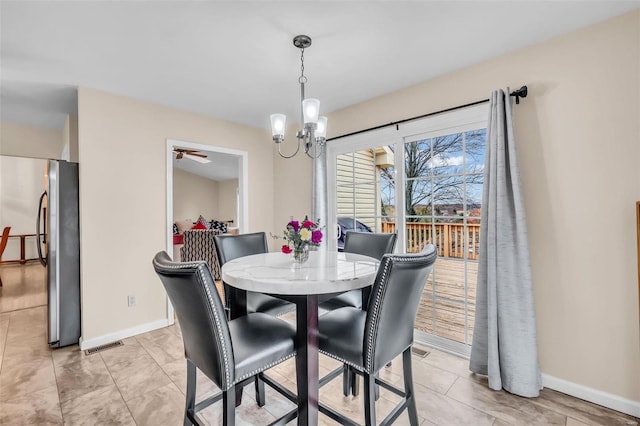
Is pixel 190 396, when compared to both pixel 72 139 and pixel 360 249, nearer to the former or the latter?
pixel 360 249

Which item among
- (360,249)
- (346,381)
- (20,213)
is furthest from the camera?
(20,213)

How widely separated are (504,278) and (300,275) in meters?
1.50

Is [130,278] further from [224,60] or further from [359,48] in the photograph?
[359,48]

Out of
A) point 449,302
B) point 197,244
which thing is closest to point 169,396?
point 449,302

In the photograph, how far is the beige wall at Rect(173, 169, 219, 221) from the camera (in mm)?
9125

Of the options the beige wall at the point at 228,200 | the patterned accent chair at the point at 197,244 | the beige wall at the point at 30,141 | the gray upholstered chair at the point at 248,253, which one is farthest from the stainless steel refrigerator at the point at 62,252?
the beige wall at the point at 228,200

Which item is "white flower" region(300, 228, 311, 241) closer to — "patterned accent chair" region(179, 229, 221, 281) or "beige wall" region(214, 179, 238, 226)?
"patterned accent chair" region(179, 229, 221, 281)

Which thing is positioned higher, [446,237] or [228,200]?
[228,200]

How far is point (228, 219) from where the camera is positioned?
9.99 metres

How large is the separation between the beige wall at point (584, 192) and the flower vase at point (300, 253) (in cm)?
164

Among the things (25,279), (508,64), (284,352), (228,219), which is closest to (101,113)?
(284,352)

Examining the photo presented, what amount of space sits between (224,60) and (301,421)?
2459 mm

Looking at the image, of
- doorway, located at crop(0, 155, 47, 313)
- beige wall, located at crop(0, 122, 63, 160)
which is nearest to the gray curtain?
beige wall, located at crop(0, 122, 63, 160)

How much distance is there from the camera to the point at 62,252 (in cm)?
271
